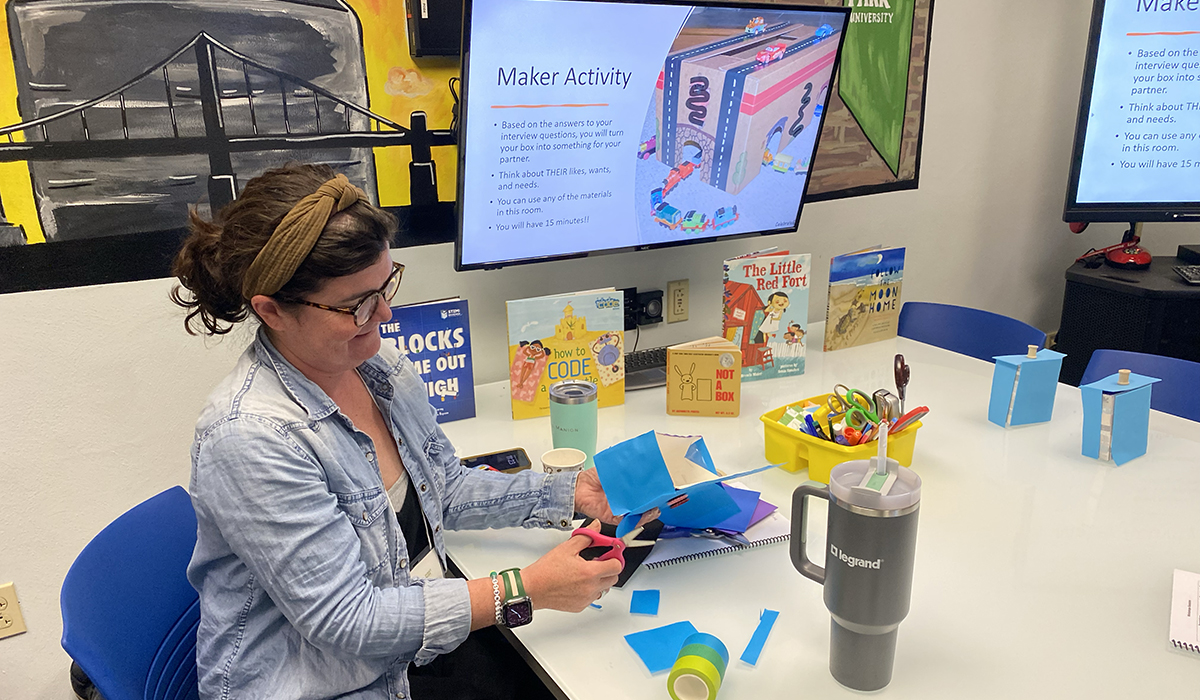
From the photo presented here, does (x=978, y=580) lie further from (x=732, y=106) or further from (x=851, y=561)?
(x=732, y=106)

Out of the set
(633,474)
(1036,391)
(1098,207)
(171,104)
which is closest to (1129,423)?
(1036,391)

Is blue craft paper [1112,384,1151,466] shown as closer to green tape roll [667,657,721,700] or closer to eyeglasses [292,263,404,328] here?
green tape roll [667,657,721,700]

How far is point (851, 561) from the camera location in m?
0.83

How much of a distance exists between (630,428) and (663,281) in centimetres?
62

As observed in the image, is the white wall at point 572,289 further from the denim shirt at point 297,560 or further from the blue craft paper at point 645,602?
the blue craft paper at point 645,602

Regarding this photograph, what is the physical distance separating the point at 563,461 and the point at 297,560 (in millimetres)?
496

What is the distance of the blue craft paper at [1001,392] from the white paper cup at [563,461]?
89cm

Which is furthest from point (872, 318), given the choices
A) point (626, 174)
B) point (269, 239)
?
point (269, 239)

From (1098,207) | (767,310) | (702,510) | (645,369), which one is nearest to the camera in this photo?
(702,510)

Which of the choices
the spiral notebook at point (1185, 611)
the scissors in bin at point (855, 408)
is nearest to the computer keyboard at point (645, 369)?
the scissors in bin at point (855, 408)

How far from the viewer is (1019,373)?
5.05ft

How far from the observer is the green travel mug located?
1432 mm

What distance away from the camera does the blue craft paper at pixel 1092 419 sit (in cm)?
142

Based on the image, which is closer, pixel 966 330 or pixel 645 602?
pixel 645 602
